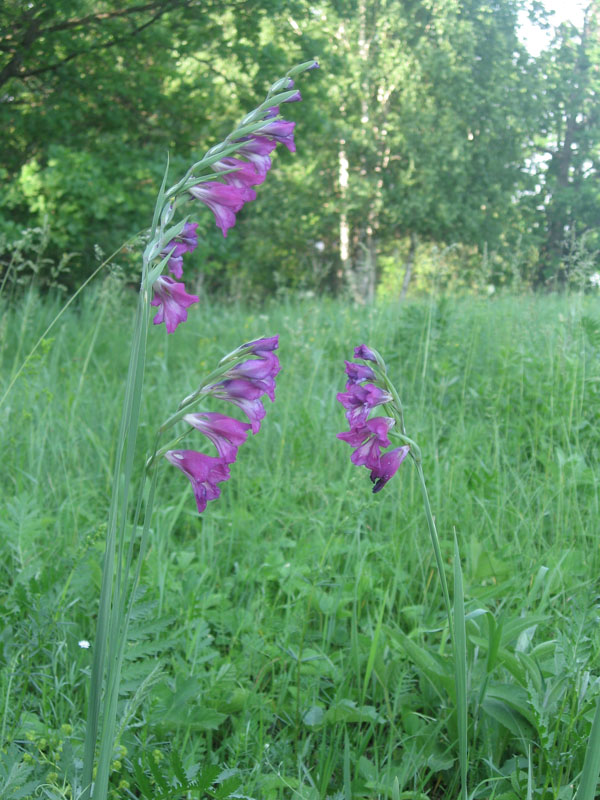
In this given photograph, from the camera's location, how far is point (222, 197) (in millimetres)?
1048

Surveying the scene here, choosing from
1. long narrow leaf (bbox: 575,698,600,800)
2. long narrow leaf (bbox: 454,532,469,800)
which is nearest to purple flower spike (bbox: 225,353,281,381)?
long narrow leaf (bbox: 454,532,469,800)

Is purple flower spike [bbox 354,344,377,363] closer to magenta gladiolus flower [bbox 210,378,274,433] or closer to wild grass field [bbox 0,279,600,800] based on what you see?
magenta gladiolus flower [bbox 210,378,274,433]

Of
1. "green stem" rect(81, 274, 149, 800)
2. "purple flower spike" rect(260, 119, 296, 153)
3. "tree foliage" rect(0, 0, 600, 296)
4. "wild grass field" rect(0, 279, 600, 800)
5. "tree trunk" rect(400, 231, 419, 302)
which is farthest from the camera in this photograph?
"tree trunk" rect(400, 231, 419, 302)

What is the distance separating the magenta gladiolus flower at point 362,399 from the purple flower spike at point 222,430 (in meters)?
0.17

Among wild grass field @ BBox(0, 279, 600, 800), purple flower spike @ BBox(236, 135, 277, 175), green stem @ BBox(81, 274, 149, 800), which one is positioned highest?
purple flower spike @ BBox(236, 135, 277, 175)

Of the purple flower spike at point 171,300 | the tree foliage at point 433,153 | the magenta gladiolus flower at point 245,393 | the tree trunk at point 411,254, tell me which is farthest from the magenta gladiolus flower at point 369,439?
the tree trunk at point 411,254

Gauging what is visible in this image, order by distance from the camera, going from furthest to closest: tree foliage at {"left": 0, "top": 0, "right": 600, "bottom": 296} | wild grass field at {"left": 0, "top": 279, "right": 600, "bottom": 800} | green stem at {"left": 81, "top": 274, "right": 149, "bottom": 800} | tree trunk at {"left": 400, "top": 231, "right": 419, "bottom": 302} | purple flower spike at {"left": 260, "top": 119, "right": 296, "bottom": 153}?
tree trunk at {"left": 400, "top": 231, "right": 419, "bottom": 302}, tree foliage at {"left": 0, "top": 0, "right": 600, "bottom": 296}, wild grass field at {"left": 0, "top": 279, "right": 600, "bottom": 800}, purple flower spike at {"left": 260, "top": 119, "right": 296, "bottom": 153}, green stem at {"left": 81, "top": 274, "right": 149, "bottom": 800}

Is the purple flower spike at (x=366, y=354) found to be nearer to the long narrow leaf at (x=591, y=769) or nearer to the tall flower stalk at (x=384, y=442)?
the tall flower stalk at (x=384, y=442)

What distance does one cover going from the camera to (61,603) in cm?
172

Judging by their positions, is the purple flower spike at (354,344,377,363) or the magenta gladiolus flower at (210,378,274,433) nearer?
the magenta gladiolus flower at (210,378,274,433)

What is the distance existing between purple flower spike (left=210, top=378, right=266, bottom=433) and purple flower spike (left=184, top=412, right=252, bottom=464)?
0.02m

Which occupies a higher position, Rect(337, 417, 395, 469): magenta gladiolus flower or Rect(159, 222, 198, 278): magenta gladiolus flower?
Rect(159, 222, 198, 278): magenta gladiolus flower

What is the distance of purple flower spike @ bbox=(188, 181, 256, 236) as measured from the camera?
1.04 m

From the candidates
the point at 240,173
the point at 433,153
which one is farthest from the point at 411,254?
the point at 240,173
